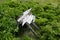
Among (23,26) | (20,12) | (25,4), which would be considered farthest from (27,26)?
(25,4)

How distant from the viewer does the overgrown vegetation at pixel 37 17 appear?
6.17m

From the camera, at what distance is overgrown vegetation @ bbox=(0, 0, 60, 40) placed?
243 inches

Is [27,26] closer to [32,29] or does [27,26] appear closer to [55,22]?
[32,29]

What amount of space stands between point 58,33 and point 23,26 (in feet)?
4.18

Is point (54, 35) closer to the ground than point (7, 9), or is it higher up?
closer to the ground

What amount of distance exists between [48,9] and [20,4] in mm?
1275

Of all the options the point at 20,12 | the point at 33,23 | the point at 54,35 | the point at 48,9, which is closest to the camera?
the point at 54,35

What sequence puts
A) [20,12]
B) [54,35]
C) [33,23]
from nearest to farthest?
[54,35], [33,23], [20,12]

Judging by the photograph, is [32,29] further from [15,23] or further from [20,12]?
[20,12]

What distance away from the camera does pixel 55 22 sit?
6898 millimetres

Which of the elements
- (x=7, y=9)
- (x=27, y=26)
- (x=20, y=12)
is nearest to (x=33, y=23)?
(x=27, y=26)

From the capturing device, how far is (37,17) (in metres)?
7.34

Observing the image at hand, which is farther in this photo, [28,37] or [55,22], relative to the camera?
[55,22]

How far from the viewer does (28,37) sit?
6.30 m
